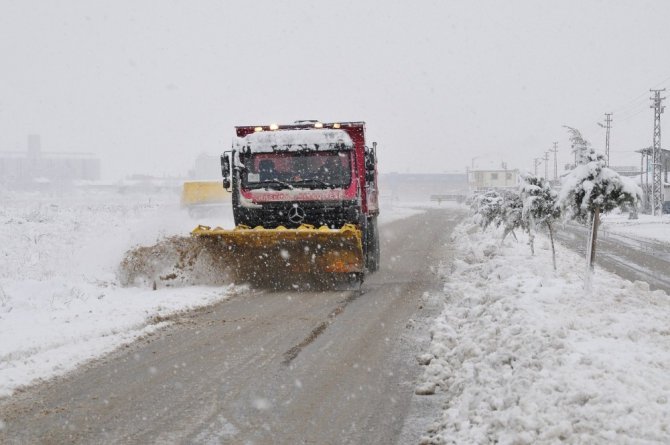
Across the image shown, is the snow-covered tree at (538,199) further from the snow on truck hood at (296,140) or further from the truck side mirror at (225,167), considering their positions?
the truck side mirror at (225,167)

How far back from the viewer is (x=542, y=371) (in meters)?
4.64

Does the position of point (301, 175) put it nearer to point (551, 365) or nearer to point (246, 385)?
point (246, 385)

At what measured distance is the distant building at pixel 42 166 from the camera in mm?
111750

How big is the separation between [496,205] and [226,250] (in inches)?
316

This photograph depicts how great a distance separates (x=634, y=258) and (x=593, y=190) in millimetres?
9261

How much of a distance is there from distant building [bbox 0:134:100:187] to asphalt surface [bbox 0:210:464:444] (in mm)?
104316

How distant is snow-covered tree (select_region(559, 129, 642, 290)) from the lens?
8.04 m

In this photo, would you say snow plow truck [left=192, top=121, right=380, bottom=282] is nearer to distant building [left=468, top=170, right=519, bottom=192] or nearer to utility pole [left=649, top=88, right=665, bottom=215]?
utility pole [left=649, top=88, right=665, bottom=215]

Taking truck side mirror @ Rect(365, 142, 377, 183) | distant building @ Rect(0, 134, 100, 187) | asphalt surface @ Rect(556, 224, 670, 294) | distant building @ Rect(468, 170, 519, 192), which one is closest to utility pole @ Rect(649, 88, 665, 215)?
asphalt surface @ Rect(556, 224, 670, 294)

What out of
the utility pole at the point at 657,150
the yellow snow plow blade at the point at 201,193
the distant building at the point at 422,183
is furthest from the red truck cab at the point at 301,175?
the distant building at the point at 422,183

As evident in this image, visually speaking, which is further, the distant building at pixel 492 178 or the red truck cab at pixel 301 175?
the distant building at pixel 492 178

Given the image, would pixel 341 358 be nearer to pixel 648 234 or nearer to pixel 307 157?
pixel 307 157

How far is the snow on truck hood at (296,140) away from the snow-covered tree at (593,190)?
4082mm

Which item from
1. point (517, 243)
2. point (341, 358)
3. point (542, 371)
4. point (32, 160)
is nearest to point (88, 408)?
point (341, 358)
